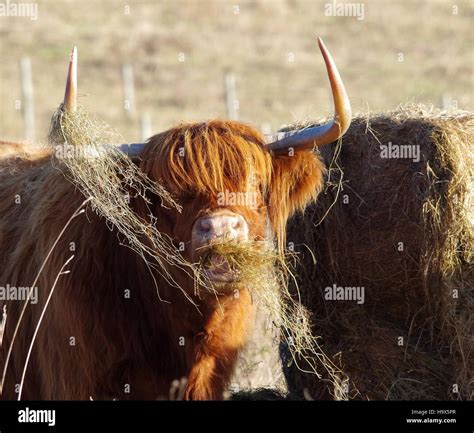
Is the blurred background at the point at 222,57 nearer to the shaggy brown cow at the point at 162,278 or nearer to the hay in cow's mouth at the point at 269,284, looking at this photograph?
the hay in cow's mouth at the point at 269,284

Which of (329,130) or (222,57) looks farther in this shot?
(222,57)

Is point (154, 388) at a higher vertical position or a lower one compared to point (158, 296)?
lower

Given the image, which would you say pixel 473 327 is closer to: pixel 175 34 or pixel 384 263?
pixel 384 263

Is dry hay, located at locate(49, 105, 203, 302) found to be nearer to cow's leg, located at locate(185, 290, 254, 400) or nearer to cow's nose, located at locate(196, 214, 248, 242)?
cow's nose, located at locate(196, 214, 248, 242)

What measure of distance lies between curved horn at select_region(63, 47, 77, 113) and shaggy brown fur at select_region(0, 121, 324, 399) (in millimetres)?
564

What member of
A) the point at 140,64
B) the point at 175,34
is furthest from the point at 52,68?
the point at 175,34

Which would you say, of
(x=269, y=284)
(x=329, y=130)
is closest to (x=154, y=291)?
(x=269, y=284)

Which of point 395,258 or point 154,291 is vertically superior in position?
point 395,258

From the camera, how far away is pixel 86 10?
2947 cm

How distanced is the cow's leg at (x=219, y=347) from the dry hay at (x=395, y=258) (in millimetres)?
741

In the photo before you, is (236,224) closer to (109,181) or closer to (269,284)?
(269,284)

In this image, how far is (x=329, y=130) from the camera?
17.4ft

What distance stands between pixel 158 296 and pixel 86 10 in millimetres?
25604

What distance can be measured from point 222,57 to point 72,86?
69.7 feet
